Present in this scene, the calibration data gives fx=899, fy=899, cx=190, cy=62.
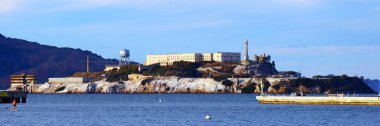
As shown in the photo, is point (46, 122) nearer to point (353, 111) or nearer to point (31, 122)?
point (31, 122)

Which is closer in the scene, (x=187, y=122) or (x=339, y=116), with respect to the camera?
(x=187, y=122)

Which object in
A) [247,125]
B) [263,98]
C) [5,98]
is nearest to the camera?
[247,125]

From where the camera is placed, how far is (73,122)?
10012 centimetres

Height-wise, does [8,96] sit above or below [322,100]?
above

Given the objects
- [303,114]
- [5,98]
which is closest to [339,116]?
[303,114]

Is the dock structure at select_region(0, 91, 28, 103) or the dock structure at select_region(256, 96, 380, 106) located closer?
the dock structure at select_region(256, 96, 380, 106)

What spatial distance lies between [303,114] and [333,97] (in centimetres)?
2893

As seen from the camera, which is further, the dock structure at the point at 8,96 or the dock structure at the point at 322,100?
the dock structure at the point at 8,96

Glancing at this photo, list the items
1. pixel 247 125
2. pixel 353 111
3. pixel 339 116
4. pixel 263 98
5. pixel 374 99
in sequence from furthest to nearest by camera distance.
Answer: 1. pixel 263 98
2. pixel 374 99
3. pixel 353 111
4. pixel 339 116
5. pixel 247 125

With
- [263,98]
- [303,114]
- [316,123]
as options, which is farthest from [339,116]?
[263,98]

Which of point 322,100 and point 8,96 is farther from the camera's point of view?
point 8,96

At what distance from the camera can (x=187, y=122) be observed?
10038cm

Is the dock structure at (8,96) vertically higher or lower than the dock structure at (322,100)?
higher

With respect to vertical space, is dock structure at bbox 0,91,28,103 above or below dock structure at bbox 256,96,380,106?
above
